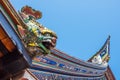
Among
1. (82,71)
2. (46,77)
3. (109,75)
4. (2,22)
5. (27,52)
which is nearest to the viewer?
(2,22)

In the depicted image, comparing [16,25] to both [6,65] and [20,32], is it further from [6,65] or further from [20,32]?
[6,65]

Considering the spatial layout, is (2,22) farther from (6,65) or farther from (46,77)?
(46,77)

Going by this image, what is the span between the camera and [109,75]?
12.0m

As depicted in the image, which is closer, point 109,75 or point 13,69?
point 13,69

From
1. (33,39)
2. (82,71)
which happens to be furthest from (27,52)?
(82,71)

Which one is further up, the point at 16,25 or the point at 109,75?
the point at 109,75

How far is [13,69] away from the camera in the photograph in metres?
4.23

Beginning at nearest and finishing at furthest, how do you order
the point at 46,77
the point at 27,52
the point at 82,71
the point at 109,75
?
the point at 27,52
the point at 46,77
the point at 82,71
the point at 109,75

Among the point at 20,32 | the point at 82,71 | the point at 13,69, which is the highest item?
the point at 82,71

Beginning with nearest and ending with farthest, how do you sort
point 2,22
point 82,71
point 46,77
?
point 2,22
point 46,77
point 82,71

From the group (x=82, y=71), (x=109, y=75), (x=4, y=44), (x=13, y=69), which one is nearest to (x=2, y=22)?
(x=4, y=44)

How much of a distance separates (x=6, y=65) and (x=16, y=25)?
1.46 feet

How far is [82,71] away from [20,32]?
478 cm

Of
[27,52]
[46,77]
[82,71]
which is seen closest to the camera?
[27,52]
